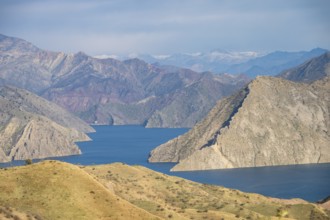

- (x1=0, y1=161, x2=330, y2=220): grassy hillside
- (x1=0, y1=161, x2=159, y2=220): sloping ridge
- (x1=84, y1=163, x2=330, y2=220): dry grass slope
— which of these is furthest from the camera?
(x1=84, y1=163, x2=330, y2=220): dry grass slope

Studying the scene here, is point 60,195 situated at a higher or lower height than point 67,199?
higher

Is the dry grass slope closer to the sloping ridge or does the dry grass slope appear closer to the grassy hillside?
the grassy hillside

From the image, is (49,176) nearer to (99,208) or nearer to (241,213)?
(99,208)

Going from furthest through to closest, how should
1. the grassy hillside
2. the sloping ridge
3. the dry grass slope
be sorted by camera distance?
1. the dry grass slope
2. the sloping ridge
3. the grassy hillside

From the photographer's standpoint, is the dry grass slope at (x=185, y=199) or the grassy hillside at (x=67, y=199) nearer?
the grassy hillside at (x=67, y=199)

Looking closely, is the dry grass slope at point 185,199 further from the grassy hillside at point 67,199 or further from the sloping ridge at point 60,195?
the sloping ridge at point 60,195

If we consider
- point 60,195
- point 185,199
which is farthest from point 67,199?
point 185,199

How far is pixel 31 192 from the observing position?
87.5 meters

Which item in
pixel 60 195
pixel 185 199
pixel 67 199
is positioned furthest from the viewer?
pixel 185 199

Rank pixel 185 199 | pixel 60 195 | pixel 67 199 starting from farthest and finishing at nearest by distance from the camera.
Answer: pixel 185 199 → pixel 60 195 → pixel 67 199

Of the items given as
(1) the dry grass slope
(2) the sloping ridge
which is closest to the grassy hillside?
(2) the sloping ridge

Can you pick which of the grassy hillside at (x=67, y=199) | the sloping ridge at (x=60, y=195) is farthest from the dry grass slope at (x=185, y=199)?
the sloping ridge at (x=60, y=195)

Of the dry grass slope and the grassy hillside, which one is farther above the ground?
the grassy hillside

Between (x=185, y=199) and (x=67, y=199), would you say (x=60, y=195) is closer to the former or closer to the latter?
(x=67, y=199)
